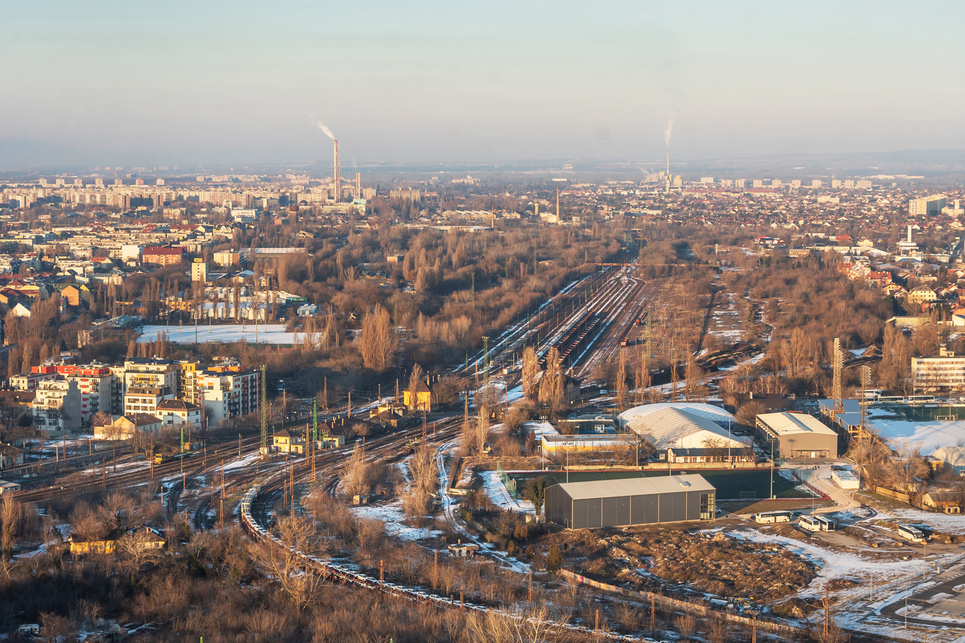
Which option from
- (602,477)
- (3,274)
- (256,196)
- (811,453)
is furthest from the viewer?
(256,196)

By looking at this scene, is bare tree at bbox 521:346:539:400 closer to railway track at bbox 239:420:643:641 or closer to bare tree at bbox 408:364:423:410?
bare tree at bbox 408:364:423:410

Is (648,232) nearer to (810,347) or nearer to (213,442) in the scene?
(810,347)

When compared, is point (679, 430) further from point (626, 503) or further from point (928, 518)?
point (928, 518)

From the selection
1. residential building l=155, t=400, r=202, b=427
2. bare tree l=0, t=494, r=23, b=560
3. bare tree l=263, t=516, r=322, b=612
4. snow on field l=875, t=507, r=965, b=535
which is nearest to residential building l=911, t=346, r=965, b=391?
snow on field l=875, t=507, r=965, b=535

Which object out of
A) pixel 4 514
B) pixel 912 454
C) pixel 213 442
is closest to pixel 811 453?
pixel 912 454

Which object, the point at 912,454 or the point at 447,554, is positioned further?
the point at 912,454

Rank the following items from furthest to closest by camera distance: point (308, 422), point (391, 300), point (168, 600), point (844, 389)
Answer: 1. point (391, 300)
2. point (844, 389)
3. point (308, 422)
4. point (168, 600)

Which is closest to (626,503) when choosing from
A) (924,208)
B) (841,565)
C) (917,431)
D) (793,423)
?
(841,565)

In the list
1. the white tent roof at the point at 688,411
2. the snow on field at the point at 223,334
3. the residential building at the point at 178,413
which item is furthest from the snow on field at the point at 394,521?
the snow on field at the point at 223,334
